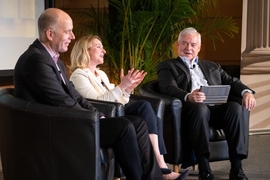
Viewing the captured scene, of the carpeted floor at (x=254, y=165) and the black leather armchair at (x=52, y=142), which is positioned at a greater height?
the black leather armchair at (x=52, y=142)

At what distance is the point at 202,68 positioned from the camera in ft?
14.6

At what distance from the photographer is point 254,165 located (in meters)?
4.66

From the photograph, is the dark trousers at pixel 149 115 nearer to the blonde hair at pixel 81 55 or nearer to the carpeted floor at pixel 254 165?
the blonde hair at pixel 81 55

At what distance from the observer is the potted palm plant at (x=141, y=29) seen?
5.57 metres

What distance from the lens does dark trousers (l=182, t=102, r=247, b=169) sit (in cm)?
390

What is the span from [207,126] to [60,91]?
52.1 inches

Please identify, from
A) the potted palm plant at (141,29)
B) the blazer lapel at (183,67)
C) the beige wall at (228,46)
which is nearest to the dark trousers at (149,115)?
the blazer lapel at (183,67)

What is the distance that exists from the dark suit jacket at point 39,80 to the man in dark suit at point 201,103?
1137mm

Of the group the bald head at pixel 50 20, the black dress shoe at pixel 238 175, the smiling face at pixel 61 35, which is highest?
the bald head at pixel 50 20

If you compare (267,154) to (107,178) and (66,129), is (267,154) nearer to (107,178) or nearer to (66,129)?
(107,178)

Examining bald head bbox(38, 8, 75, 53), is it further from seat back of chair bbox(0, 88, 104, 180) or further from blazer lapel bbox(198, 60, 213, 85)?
blazer lapel bbox(198, 60, 213, 85)

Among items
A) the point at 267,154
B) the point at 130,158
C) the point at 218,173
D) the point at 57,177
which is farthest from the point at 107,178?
the point at 267,154

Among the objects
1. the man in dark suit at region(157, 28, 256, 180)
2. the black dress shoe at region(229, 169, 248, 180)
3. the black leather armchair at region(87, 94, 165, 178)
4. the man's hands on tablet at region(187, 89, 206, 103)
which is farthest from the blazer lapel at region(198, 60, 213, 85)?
the black dress shoe at region(229, 169, 248, 180)

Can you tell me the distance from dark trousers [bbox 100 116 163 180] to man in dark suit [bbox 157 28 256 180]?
0.79 m
